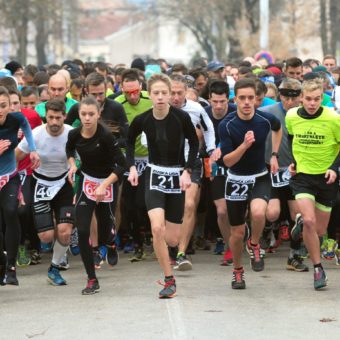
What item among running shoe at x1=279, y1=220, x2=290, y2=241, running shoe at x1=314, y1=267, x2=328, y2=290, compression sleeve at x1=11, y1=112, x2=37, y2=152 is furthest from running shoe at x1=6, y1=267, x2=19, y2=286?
running shoe at x1=279, y1=220, x2=290, y2=241

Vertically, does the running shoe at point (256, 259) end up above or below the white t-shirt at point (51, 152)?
below

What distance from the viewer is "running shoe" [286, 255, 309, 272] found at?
12.9 m

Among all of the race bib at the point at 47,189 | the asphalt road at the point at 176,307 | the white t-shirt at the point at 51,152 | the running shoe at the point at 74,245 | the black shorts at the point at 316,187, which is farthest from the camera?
the running shoe at the point at 74,245

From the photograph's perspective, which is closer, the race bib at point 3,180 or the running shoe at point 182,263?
the race bib at point 3,180

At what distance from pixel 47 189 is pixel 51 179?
4.9 inches

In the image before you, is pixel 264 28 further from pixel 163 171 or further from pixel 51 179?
pixel 163 171

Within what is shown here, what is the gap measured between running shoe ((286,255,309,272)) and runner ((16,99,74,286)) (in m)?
2.48

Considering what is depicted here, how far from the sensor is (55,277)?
1217cm

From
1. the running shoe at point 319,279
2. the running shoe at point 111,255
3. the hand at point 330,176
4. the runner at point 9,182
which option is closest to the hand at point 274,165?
the hand at point 330,176

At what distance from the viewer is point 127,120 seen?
45.3 ft

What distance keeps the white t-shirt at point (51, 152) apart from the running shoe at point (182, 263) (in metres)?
1.59

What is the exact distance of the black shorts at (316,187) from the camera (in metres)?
11.7

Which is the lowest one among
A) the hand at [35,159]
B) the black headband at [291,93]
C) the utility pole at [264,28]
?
the hand at [35,159]

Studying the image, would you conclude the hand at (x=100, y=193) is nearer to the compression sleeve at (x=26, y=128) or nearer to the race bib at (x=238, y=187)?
the compression sleeve at (x=26, y=128)
